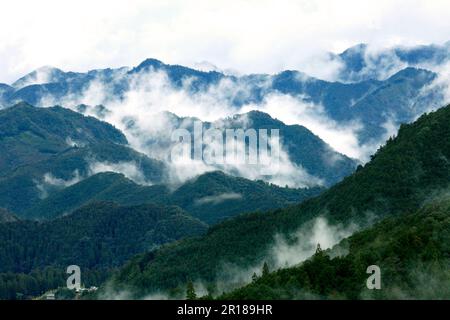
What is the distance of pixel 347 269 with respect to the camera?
17425cm

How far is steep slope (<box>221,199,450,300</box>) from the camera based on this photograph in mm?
161750

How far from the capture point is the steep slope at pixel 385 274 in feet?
531

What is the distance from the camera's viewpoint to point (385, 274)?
169 m

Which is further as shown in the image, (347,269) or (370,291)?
(347,269)
